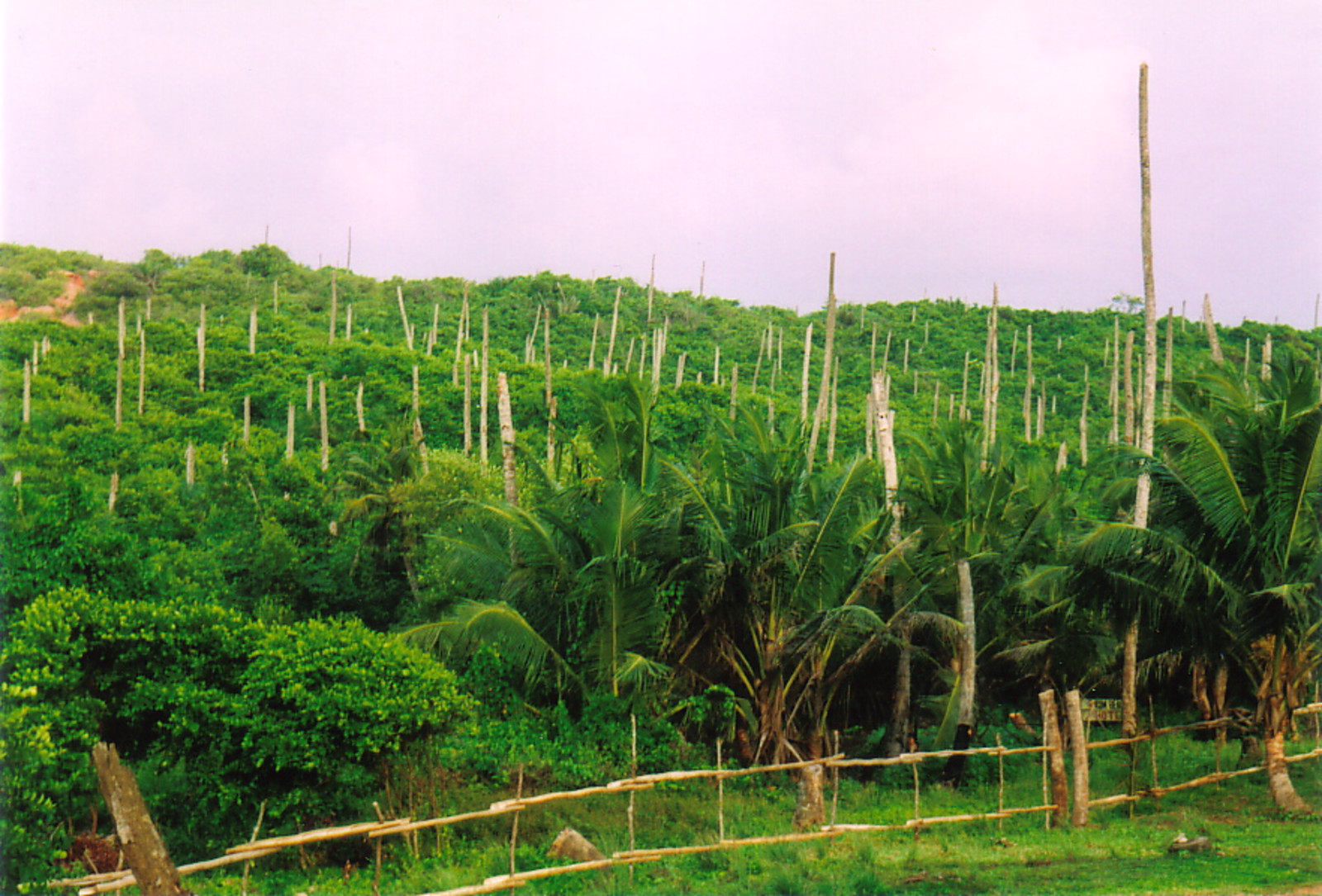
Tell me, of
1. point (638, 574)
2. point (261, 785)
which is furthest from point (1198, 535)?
point (261, 785)

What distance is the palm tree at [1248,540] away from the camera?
11.8 m

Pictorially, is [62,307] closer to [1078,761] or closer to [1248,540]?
[1078,761]

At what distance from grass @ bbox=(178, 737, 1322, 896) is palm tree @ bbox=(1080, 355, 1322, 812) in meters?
1.59

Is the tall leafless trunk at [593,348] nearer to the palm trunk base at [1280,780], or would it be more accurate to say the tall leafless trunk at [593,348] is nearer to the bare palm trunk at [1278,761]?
the bare palm trunk at [1278,761]

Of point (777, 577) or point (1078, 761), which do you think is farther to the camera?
point (777, 577)

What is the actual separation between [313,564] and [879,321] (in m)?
40.3

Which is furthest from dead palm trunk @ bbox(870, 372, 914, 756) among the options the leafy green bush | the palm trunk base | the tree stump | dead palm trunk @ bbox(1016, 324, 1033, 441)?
dead palm trunk @ bbox(1016, 324, 1033, 441)

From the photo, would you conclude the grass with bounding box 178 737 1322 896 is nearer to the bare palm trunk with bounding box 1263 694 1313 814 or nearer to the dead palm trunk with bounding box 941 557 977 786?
the bare palm trunk with bounding box 1263 694 1313 814

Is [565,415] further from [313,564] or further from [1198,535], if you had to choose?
[1198,535]

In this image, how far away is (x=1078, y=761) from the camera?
11664mm

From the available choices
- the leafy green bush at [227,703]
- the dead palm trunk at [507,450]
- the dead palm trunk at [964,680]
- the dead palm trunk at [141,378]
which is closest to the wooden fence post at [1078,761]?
the dead palm trunk at [964,680]

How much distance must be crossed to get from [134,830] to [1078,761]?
872cm

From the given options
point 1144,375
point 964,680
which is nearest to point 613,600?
point 964,680

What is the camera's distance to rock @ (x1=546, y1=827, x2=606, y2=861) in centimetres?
1102
